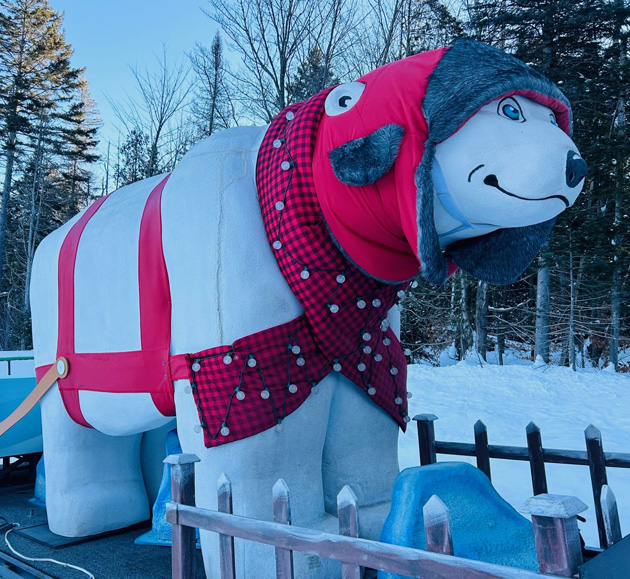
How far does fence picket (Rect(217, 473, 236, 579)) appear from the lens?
1330mm

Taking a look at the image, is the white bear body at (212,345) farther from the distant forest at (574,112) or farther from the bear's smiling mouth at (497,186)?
the distant forest at (574,112)

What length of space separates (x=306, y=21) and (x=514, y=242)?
27.6 ft

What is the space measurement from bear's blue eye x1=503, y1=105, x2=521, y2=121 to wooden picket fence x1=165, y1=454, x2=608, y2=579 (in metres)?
0.85

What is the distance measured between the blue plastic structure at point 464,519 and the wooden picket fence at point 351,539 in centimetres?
24

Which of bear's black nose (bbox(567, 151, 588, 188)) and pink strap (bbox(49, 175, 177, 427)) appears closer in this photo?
bear's black nose (bbox(567, 151, 588, 188))

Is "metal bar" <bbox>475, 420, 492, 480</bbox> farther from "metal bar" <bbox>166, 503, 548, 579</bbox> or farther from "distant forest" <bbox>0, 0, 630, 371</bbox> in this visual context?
"distant forest" <bbox>0, 0, 630, 371</bbox>

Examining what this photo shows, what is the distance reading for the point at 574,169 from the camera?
1312mm

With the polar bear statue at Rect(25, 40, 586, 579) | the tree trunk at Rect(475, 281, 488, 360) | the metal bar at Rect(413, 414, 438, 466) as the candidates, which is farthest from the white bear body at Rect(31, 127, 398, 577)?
the tree trunk at Rect(475, 281, 488, 360)

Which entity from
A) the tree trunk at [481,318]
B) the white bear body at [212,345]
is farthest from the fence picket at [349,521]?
the tree trunk at [481,318]

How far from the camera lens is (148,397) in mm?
1812

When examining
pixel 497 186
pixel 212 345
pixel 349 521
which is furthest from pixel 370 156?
pixel 349 521

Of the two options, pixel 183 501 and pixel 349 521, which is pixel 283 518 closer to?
pixel 349 521

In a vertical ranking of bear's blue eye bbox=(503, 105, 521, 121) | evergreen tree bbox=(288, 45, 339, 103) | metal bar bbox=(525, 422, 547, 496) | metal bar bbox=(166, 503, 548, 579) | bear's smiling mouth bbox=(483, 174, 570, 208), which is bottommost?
metal bar bbox=(525, 422, 547, 496)

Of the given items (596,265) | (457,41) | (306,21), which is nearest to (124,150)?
(306,21)
